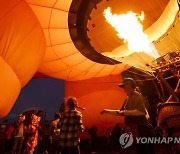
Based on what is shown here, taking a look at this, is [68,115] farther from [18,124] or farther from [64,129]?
[18,124]

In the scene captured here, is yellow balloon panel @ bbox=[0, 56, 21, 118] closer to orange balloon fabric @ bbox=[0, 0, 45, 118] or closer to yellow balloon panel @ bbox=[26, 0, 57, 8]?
orange balloon fabric @ bbox=[0, 0, 45, 118]

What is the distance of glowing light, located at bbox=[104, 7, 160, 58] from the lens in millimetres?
4535

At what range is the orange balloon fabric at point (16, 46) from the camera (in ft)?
13.0

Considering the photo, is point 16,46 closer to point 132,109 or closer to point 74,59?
point 74,59

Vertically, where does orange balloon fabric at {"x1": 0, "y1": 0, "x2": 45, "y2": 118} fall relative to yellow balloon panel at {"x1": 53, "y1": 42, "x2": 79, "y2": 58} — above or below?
below

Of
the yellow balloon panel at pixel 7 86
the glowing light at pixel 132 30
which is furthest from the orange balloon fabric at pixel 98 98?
the yellow balloon panel at pixel 7 86

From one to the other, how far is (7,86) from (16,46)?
2.46 feet

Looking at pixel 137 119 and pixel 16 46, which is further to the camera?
pixel 16 46

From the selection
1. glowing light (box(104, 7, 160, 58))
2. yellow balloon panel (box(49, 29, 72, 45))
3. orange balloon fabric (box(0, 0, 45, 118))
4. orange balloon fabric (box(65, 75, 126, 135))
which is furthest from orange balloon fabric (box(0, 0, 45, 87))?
orange balloon fabric (box(65, 75, 126, 135))

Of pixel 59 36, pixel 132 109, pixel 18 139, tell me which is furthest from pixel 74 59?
pixel 132 109

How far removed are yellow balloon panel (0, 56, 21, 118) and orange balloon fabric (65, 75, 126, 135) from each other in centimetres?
269

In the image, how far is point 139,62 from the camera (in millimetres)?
4543

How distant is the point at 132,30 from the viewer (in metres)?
4.63

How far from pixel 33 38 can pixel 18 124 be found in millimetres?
2136
